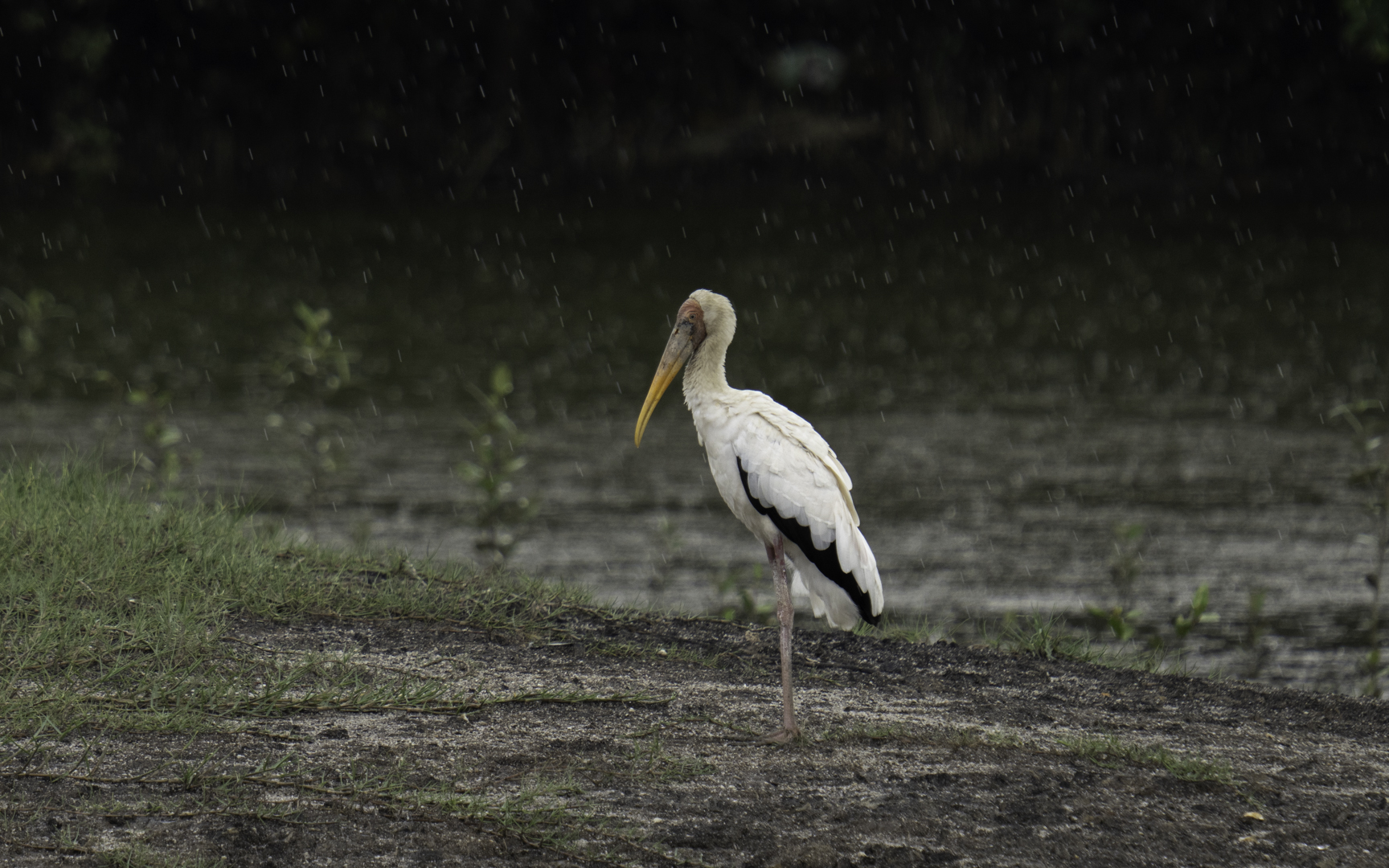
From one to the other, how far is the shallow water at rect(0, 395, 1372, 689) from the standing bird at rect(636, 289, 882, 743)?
2.12 meters

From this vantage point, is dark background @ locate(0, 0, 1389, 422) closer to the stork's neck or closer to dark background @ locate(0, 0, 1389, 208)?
dark background @ locate(0, 0, 1389, 208)

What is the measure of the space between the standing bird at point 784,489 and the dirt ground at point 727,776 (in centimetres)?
38

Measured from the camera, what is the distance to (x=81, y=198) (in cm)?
3219

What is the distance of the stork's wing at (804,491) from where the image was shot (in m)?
5.39

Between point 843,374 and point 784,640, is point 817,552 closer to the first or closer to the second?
point 784,640

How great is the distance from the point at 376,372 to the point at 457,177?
59.9ft

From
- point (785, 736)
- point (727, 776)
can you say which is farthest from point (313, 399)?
point (727, 776)

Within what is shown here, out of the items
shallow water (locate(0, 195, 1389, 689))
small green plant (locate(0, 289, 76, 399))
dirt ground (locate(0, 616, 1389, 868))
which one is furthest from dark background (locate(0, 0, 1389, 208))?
dirt ground (locate(0, 616, 1389, 868))

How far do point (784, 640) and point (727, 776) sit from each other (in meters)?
0.57

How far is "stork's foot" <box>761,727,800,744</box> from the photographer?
521cm

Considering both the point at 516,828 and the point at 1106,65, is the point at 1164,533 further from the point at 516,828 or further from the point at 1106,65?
the point at 1106,65

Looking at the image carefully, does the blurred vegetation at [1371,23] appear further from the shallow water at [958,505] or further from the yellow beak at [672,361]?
the yellow beak at [672,361]

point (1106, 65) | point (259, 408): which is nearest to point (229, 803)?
point (259, 408)

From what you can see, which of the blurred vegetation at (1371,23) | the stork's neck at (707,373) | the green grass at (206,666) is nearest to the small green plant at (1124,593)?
the green grass at (206,666)
